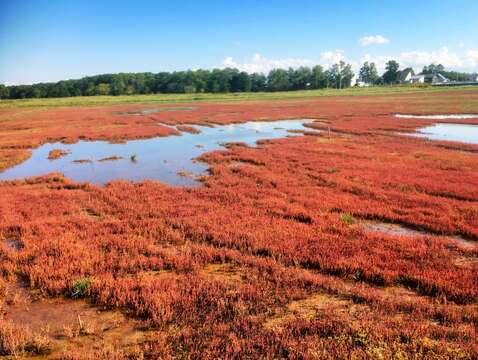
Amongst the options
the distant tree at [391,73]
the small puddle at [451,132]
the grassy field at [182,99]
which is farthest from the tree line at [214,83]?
the small puddle at [451,132]

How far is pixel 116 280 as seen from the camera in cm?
828

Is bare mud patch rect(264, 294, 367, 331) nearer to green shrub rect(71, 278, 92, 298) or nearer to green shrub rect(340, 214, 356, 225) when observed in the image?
green shrub rect(71, 278, 92, 298)

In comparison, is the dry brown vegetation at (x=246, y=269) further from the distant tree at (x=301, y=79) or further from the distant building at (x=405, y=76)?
the distant building at (x=405, y=76)

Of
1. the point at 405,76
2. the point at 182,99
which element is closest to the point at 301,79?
the point at 405,76

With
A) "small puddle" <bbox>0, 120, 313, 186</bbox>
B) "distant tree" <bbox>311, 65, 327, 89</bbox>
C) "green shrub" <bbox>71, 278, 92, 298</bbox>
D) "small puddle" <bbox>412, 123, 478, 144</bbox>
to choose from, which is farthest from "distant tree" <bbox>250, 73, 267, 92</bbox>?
"green shrub" <bbox>71, 278, 92, 298</bbox>

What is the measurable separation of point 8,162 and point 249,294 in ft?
93.6

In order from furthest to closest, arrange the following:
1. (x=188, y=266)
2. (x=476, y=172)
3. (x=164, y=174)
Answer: (x=164, y=174)
(x=476, y=172)
(x=188, y=266)

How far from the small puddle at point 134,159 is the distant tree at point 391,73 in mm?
168156

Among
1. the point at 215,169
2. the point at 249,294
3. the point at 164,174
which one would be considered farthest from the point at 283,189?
the point at 249,294

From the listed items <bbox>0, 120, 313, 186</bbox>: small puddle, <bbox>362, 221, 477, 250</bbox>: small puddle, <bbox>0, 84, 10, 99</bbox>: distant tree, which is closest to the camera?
<bbox>362, 221, 477, 250</bbox>: small puddle

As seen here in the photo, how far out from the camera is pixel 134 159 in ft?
91.6

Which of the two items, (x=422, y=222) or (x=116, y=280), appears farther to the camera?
(x=422, y=222)

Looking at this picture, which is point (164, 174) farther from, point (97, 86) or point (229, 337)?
point (97, 86)

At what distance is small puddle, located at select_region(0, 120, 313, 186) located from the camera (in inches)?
882
